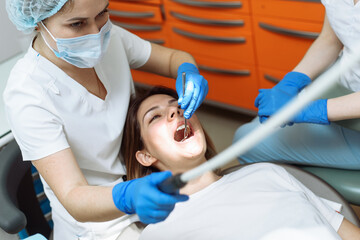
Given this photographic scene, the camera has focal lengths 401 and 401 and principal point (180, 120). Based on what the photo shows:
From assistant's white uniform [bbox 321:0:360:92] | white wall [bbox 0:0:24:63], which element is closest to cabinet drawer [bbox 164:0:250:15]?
assistant's white uniform [bbox 321:0:360:92]

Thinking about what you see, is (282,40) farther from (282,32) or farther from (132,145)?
(132,145)

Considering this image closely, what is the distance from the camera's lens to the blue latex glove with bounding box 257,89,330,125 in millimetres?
1288

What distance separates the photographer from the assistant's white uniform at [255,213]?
3.64 feet

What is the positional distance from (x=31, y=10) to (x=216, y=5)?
52.8 inches

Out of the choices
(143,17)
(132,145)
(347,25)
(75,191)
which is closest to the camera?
(75,191)

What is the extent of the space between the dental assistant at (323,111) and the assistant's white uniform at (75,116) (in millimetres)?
508

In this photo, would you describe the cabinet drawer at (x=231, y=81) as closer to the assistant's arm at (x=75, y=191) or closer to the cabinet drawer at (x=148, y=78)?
the cabinet drawer at (x=148, y=78)

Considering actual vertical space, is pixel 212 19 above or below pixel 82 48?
below

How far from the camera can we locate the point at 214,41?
7.97 ft

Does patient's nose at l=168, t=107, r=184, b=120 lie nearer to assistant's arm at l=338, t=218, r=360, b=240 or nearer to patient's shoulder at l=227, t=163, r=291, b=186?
patient's shoulder at l=227, t=163, r=291, b=186

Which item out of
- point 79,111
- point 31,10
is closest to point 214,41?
point 79,111

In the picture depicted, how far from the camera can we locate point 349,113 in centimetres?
123

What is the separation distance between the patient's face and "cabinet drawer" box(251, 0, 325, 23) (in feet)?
3.07

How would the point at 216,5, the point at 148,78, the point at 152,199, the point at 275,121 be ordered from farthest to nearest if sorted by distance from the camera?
the point at 148,78 < the point at 216,5 < the point at 152,199 < the point at 275,121
